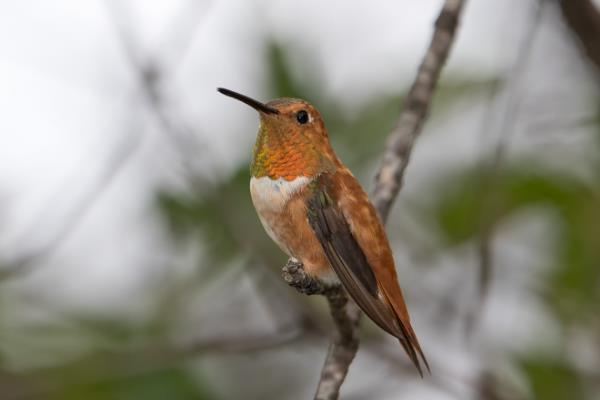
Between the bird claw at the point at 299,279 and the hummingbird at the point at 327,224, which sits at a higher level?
the bird claw at the point at 299,279

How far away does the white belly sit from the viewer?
3.03m

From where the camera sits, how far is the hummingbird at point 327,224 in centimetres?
288

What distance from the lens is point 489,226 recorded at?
3.24m

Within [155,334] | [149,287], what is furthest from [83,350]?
[149,287]

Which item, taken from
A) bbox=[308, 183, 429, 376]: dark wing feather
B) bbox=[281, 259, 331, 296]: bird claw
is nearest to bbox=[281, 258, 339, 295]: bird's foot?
bbox=[281, 259, 331, 296]: bird claw

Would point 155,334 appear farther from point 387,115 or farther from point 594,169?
point 594,169

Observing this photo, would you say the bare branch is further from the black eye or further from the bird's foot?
the bird's foot

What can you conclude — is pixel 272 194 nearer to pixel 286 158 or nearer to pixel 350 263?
pixel 286 158

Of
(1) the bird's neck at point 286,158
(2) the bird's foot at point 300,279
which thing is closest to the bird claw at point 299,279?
(2) the bird's foot at point 300,279

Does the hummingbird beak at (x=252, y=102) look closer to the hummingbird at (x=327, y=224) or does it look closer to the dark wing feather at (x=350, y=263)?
the hummingbird at (x=327, y=224)

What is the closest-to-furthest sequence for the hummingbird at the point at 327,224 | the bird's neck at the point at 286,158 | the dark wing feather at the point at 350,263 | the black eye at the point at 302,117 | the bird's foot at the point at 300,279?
the bird's foot at the point at 300,279 → the dark wing feather at the point at 350,263 → the hummingbird at the point at 327,224 → the bird's neck at the point at 286,158 → the black eye at the point at 302,117

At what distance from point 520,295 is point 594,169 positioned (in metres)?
0.77

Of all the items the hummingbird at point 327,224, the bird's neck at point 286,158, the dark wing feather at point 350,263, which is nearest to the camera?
the dark wing feather at point 350,263

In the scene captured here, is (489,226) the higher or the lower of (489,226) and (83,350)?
the higher
